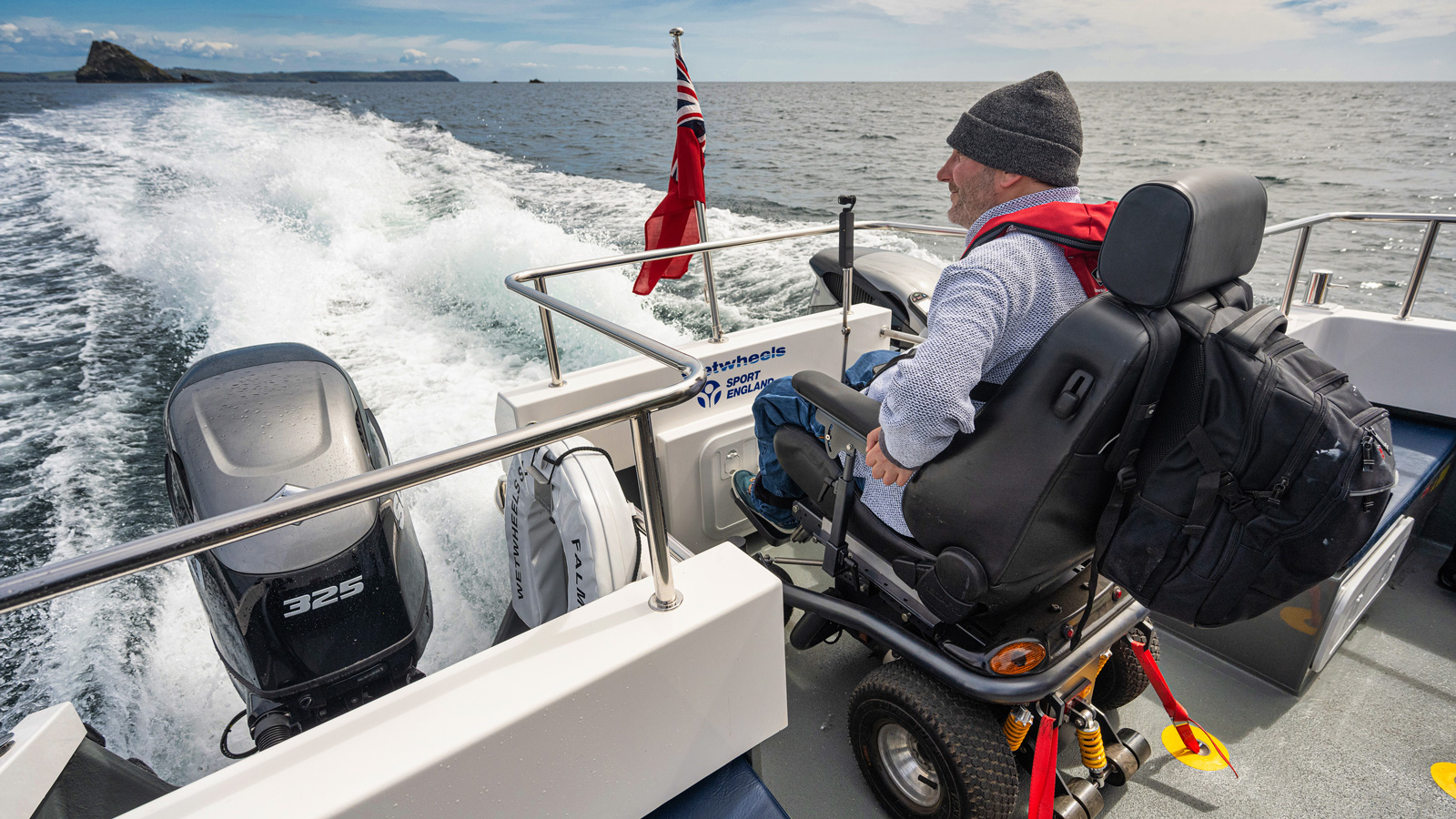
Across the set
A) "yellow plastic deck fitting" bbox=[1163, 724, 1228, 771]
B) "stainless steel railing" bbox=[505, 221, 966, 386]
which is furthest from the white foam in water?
"yellow plastic deck fitting" bbox=[1163, 724, 1228, 771]

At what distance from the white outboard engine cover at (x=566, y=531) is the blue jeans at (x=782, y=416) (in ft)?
1.64

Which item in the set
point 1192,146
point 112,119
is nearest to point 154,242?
point 112,119

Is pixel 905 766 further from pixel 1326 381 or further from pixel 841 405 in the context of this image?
pixel 1326 381

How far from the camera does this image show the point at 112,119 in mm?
14055

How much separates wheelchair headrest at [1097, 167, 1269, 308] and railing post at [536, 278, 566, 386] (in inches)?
59.6

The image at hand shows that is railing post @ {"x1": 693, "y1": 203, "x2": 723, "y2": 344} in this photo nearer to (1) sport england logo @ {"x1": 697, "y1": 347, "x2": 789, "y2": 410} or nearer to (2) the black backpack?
(1) sport england logo @ {"x1": 697, "y1": 347, "x2": 789, "y2": 410}

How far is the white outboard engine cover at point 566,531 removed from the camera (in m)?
1.47

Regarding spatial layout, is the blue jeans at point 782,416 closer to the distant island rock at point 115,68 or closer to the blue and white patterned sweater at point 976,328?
the blue and white patterned sweater at point 976,328

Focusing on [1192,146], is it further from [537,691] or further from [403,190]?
[537,691]

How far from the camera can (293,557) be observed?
4.77 feet

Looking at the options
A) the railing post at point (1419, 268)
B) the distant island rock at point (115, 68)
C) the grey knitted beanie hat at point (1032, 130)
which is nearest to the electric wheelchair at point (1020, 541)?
the grey knitted beanie hat at point (1032, 130)

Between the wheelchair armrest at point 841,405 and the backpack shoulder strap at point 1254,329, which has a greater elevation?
the backpack shoulder strap at point 1254,329

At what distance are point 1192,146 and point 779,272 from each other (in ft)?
75.4

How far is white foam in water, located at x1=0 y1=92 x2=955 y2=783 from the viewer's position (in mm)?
2271
